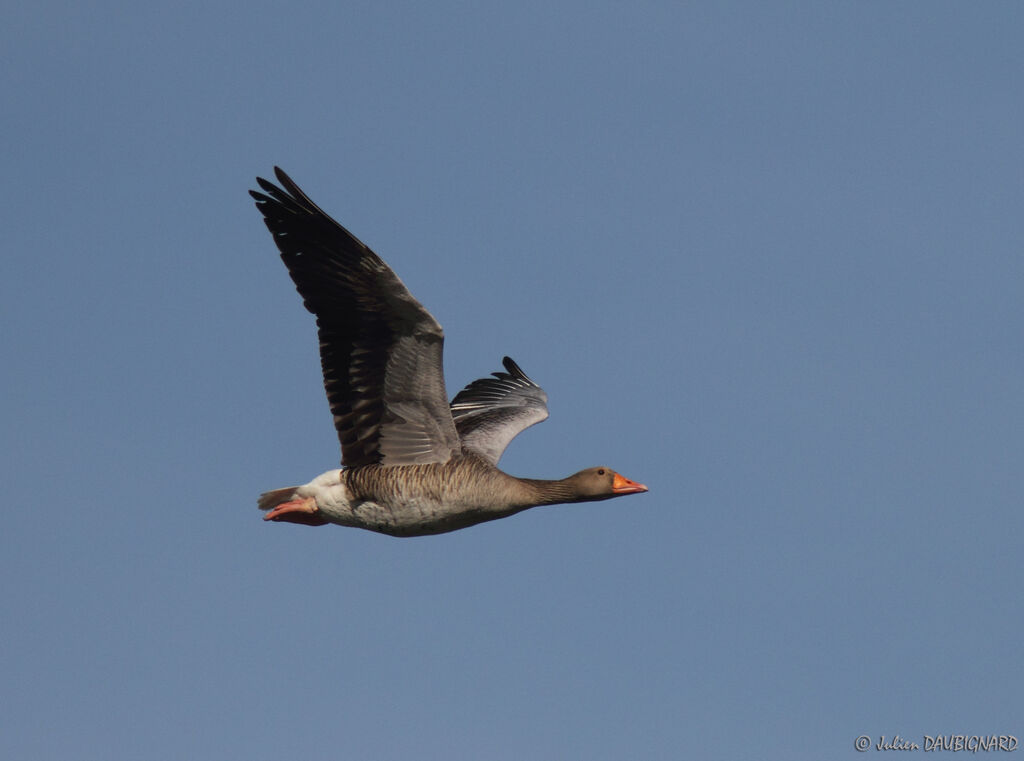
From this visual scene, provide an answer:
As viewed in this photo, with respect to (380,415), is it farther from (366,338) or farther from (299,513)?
(299,513)

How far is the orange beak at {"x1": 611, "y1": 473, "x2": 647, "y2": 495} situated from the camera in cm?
1717

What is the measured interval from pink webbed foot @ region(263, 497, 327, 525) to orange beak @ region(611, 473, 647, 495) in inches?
135

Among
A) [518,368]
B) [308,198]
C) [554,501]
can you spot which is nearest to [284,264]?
[308,198]

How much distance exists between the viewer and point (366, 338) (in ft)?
52.0

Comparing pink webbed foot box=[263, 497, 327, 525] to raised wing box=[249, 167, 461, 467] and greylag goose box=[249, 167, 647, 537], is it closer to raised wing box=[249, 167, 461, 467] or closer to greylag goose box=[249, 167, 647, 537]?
greylag goose box=[249, 167, 647, 537]

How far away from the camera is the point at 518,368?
2239cm

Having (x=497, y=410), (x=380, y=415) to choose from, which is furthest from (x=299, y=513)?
(x=497, y=410)

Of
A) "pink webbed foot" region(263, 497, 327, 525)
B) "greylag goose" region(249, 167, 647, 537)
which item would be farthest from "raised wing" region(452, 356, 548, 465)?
"pink webbed foot" region(263, 497, 327, 525)

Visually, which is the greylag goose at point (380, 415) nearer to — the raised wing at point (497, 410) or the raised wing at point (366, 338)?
the raised wing at point (366, 338)

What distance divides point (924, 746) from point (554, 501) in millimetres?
4846

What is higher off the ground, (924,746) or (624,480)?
(624,480)

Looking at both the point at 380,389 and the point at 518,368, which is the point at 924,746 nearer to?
the point at 380,389

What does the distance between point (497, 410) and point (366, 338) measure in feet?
17.0

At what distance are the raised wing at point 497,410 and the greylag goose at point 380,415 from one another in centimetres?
137
